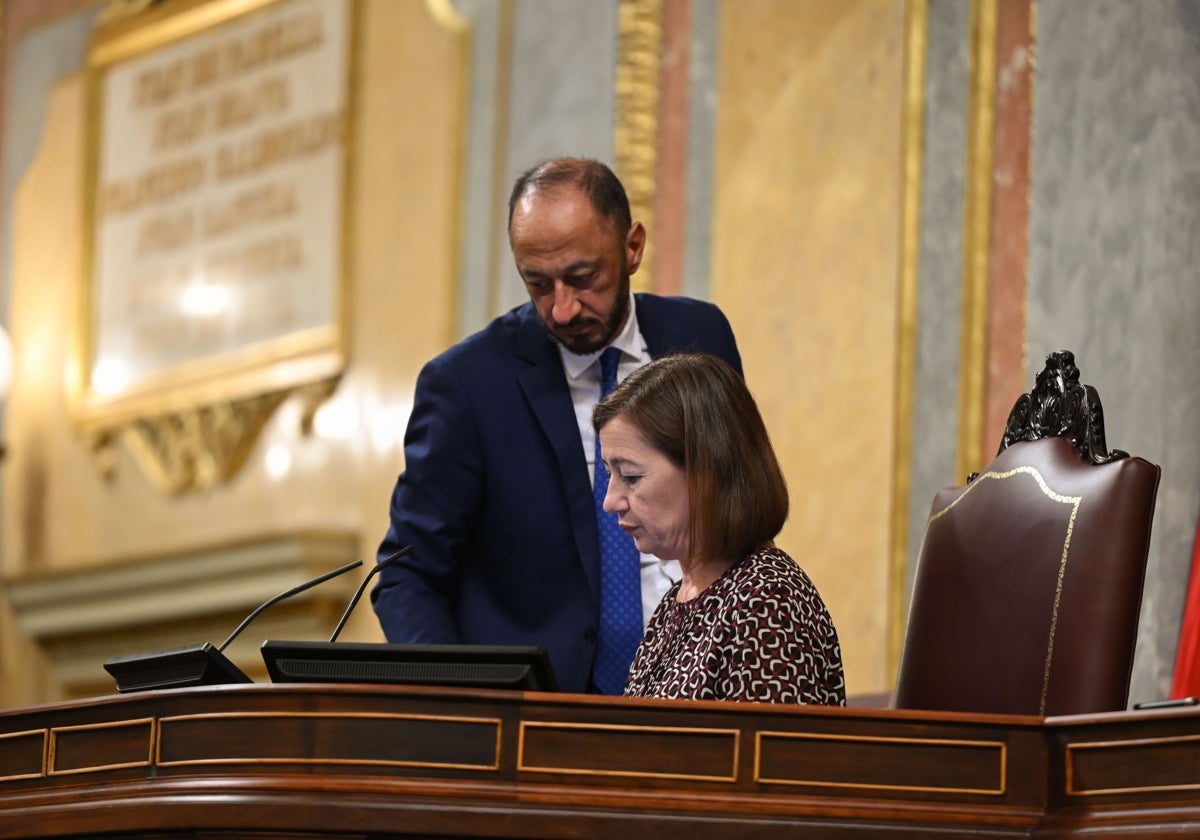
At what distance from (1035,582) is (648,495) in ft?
1.74

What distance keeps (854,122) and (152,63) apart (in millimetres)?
3384

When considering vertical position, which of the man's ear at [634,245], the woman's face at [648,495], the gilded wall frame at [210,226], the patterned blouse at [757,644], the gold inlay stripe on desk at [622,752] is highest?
the gilded wall frame at [210,226]

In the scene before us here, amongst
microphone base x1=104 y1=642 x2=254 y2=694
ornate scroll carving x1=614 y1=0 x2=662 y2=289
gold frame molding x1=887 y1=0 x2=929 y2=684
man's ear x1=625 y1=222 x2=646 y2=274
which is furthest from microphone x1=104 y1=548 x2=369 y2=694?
ornate scroll carving x1=614 y1=0 x2=662 y2=289

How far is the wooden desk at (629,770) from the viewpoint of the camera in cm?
230

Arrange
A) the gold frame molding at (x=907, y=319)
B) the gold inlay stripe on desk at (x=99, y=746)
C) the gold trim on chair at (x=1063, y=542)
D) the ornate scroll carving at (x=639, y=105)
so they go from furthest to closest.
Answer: the ornate scroll carving at (x=639, y=105)
the gold frame molding at (x=907, y=319)
the gold trim on chair at (x=1063, y=542)
the gold inlay stripe on desk at (x=99, y=746)

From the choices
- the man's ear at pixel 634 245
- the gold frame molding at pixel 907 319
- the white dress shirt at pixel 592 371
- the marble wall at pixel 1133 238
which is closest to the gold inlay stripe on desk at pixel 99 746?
the white dress shirt at pixel 592 371

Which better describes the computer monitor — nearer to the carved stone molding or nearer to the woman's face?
the woman's face

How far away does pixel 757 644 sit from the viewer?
8.57ft

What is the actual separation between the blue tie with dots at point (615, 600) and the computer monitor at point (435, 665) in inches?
40.1

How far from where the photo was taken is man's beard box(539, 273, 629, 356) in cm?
350

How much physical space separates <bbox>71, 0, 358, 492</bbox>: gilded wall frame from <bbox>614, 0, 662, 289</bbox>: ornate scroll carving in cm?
131

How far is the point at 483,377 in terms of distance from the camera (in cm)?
363

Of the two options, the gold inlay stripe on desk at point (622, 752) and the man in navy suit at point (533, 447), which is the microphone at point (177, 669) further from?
the man in navy suit at point (533, 447)

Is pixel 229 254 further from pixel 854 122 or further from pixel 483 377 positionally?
pixel 483 377
